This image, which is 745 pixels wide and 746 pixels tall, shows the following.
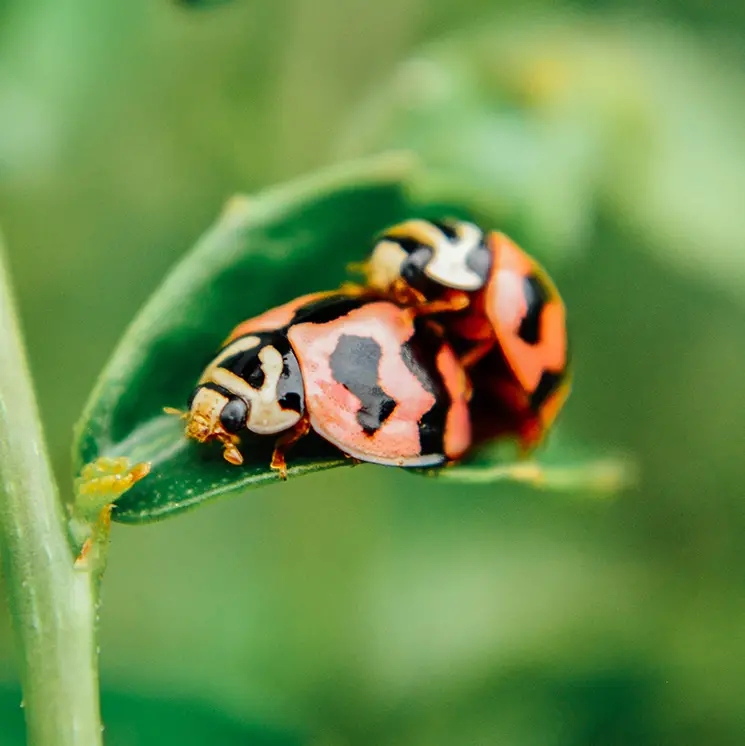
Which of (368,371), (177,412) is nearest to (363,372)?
(368,371)

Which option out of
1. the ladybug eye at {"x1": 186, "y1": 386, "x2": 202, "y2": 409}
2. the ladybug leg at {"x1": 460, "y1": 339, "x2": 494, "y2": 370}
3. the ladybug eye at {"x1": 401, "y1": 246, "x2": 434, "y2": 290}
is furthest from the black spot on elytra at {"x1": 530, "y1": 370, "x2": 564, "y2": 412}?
the ladybug eye at {"x1": 186, "y1": 386, "x2": 202, "y2": 409}

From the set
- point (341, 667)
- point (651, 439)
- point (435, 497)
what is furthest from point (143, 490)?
point (651, 439)

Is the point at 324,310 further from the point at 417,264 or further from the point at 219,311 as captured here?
the point at 417,264

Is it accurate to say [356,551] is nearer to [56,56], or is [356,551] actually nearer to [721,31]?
[56,56]

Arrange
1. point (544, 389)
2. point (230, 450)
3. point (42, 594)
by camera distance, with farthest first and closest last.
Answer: point (544, 389)
point (230, 450)
point (42, 594)

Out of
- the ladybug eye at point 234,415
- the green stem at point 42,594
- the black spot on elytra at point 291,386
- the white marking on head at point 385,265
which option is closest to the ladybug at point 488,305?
the white marking on head at point 385,265

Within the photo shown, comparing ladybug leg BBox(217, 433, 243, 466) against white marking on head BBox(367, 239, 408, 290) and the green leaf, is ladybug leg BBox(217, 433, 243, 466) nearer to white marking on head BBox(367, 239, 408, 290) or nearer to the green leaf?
the green leaf

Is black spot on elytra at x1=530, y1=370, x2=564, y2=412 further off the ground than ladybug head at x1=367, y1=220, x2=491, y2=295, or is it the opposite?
ladybug head at x1=367, y1=220, x2=491, y2=295
